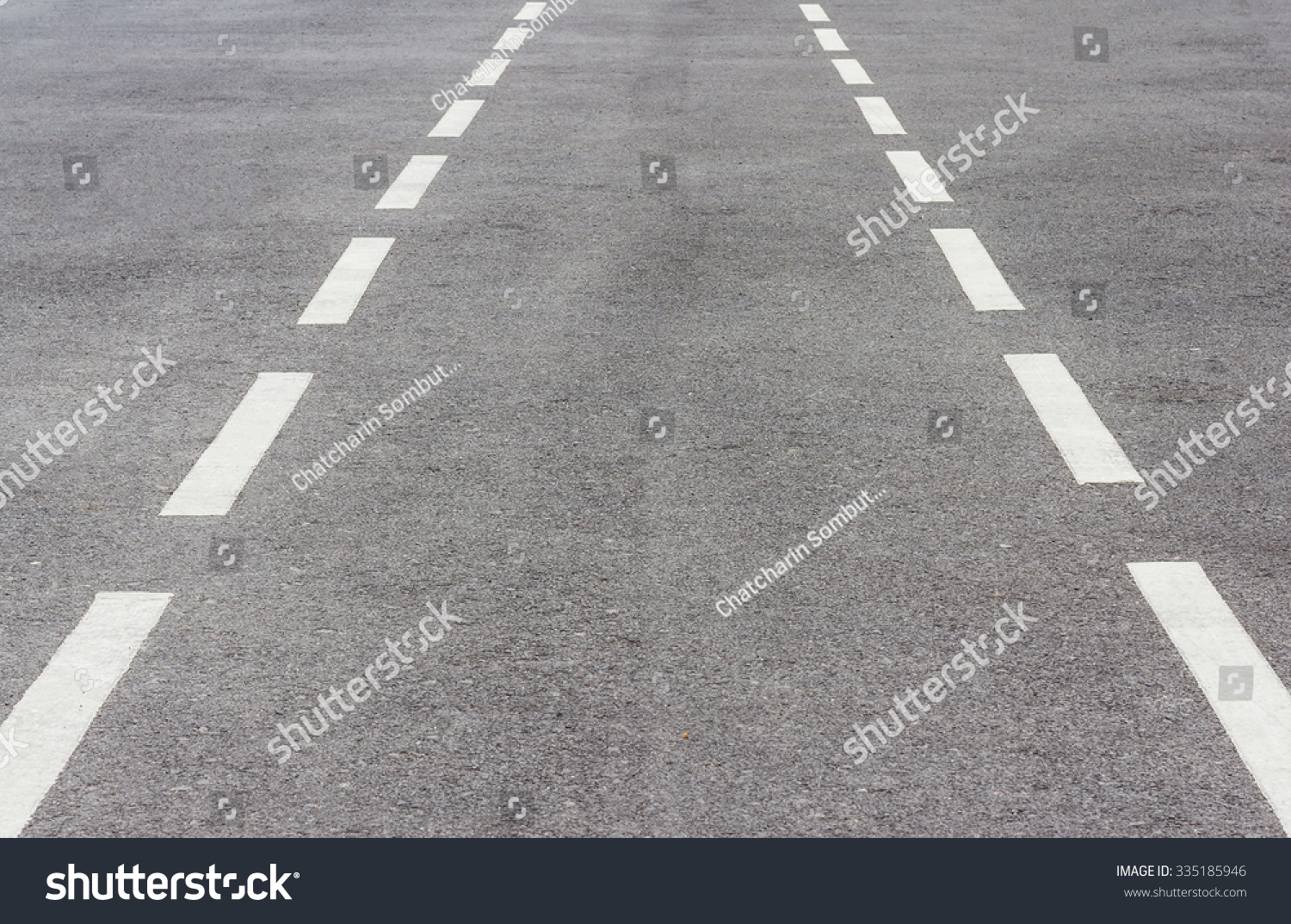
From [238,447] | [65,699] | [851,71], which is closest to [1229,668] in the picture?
[65,699]

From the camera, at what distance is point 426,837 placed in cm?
405

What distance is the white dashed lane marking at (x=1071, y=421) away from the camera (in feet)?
20.4

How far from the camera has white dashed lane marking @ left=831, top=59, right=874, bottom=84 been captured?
13875 mm

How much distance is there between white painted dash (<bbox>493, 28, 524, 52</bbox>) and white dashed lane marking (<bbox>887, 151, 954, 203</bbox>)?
5.72m

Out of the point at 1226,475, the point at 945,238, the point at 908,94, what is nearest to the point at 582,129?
the point at 908,94

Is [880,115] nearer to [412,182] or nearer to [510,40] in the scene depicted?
[412,182]

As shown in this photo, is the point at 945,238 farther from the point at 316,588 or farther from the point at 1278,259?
the point at 316,588

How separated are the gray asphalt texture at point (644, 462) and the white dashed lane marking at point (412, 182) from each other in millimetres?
131

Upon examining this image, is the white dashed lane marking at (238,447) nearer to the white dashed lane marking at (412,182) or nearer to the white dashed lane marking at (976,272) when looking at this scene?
the white dashed lane marking at (412,182)

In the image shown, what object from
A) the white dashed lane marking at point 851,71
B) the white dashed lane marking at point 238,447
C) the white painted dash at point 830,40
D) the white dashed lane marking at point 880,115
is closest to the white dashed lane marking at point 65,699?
the white dashed lane marking at point 238,447

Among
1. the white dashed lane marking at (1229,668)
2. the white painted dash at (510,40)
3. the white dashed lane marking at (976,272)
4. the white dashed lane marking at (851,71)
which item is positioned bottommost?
the white dashed lane marking at (851,71)
